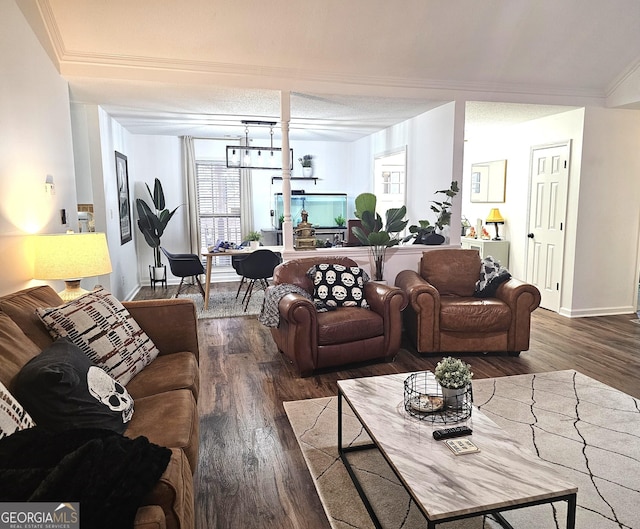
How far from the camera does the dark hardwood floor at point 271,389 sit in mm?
1993

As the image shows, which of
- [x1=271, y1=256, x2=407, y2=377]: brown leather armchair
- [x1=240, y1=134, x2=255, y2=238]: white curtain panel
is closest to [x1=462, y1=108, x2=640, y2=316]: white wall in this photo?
[x1=271, y1=256, x2=407, y2=377]: brown leather armchair

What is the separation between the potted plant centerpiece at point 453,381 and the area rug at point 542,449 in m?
0.50

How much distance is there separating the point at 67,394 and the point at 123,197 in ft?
16.3

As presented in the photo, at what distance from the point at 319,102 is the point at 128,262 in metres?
3.55

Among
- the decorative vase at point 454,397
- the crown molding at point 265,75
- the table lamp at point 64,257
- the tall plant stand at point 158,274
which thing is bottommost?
the tall plant stand at point 158,274

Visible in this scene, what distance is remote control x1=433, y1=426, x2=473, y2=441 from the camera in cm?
174

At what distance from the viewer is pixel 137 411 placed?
185 cm

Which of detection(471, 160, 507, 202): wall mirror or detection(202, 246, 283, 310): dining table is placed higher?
detection(471, 160, 507, 202): wall mirror

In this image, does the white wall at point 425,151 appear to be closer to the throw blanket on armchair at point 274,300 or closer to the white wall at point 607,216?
the white wall at point 607,216

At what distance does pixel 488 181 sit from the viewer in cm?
656

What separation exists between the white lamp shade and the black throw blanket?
1.52 metres

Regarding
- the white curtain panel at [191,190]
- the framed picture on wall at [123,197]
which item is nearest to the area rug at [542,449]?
the framed picture on wall at [123,197]

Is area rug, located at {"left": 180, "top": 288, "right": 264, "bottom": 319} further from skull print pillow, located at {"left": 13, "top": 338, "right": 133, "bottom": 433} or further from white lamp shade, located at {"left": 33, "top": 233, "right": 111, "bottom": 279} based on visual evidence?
skull print pillow, located at {"left": 13, "top": 338, "right": 133, "bottom": 433}

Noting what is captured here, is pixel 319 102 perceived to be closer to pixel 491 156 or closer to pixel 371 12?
pixel 371 12
